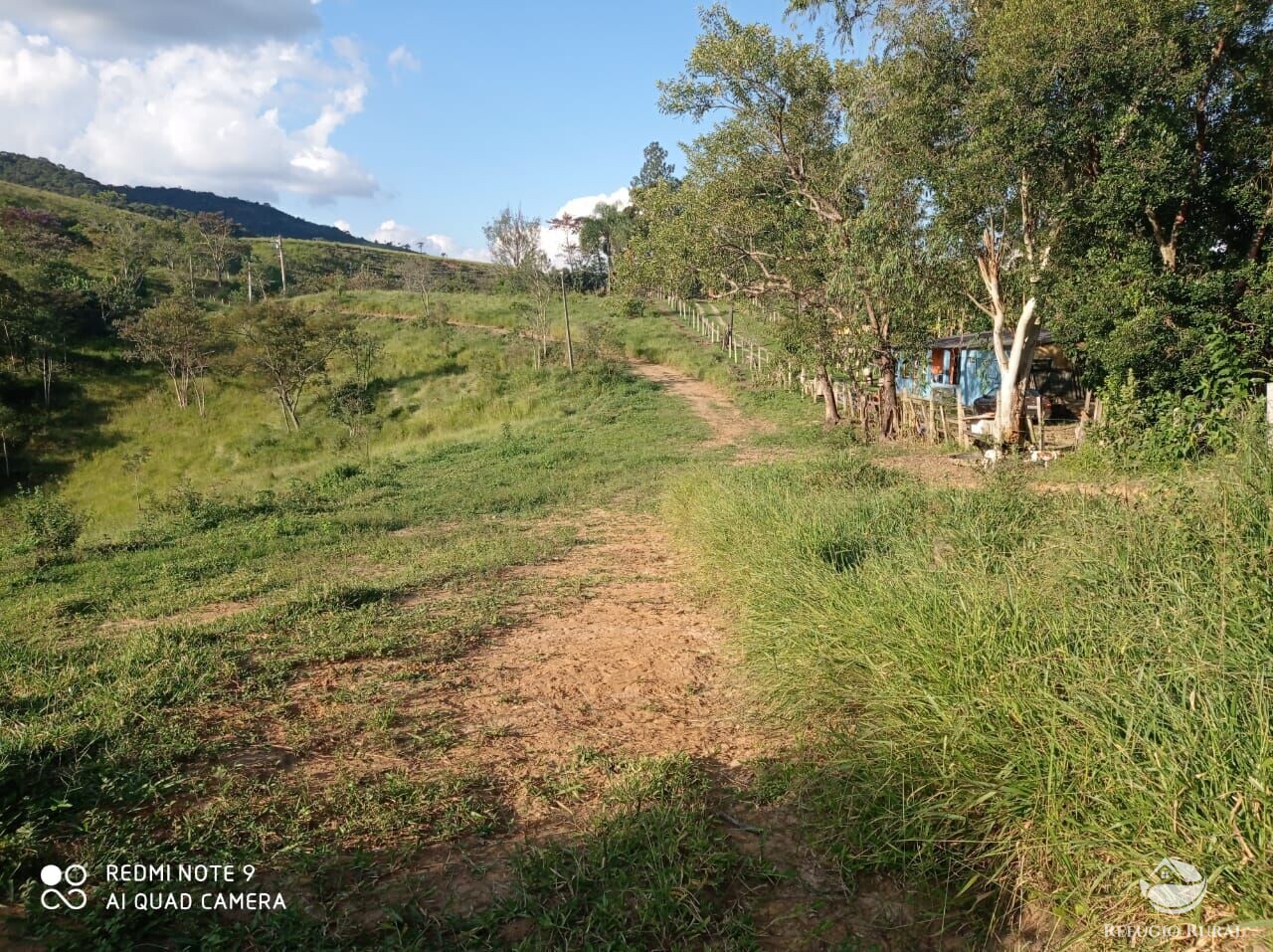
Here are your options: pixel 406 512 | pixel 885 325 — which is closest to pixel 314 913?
pixel 406 512

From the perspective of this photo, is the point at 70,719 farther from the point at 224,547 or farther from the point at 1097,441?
the point at 1097,441

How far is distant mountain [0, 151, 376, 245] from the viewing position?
82.7 m

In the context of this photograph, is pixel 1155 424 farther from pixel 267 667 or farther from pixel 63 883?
pixel 63 883

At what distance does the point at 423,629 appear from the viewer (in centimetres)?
564

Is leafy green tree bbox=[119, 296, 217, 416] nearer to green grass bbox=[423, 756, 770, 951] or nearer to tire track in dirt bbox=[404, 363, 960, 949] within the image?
tire track in dirt bbox=[404, 363, 960, 949]

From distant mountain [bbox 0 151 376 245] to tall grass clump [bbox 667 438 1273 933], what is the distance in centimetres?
8942

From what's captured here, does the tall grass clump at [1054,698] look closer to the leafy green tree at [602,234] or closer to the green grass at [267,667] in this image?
the green grass at [267,667]

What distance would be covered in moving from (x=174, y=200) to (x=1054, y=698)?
174819 mm

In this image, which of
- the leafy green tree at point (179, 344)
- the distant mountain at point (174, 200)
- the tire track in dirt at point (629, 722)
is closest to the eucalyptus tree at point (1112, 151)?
the tire track in dirt at point (629, 722)

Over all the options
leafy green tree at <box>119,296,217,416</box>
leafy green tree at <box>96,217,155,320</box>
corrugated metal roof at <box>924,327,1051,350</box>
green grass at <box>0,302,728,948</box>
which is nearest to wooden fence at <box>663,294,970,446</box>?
corrugated metal roof at <box>924,327,1051,350</box>

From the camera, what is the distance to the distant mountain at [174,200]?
8266 centimetres

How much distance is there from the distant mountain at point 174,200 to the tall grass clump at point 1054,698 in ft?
293

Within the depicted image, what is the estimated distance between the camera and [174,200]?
138875 millimetres

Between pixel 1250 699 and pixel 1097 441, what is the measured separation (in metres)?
8.62
